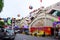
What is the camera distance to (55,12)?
7700 cm

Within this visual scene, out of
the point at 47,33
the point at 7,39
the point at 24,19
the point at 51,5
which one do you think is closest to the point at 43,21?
the point at 51,5

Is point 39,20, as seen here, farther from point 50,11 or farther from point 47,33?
point 47,33

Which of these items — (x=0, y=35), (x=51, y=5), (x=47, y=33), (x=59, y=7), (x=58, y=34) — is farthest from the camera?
(x=51, y=5)

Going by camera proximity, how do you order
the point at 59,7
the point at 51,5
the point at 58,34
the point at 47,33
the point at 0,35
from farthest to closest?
the point at 51,5 < the point at 59,7 < the point at 47,33 < the point at 58,34 < the point at 0,35

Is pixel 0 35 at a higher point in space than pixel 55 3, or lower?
lower

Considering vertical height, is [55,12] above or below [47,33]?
above

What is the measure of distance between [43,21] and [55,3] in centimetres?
689

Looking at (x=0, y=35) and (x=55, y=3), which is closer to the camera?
(x=0, y=35)

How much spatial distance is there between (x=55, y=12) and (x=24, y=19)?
32697 millimetres

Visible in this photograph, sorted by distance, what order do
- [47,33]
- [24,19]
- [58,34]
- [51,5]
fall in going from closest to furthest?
[58,34], [47,33], [51,5], [24,19]

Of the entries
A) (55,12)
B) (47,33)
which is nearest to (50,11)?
(55,12)

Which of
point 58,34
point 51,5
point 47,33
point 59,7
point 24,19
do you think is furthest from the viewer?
point 24,19

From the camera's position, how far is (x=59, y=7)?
2982 inches

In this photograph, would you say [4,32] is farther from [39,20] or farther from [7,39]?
[39,20]
